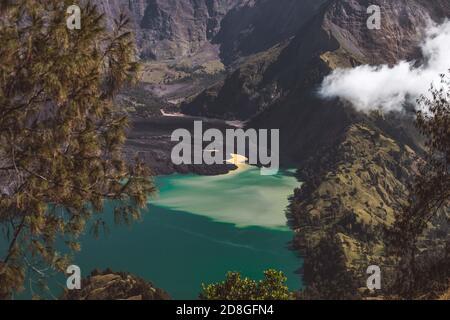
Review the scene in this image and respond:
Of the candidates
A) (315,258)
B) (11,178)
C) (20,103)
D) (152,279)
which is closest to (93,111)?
(20,103)

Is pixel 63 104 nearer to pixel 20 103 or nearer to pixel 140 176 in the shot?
pixel 20 103

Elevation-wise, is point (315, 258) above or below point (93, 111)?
below

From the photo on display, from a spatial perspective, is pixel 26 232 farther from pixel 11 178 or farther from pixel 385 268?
pixel 385 268

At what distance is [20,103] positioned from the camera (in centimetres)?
2511

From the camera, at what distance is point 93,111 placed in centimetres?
2714
